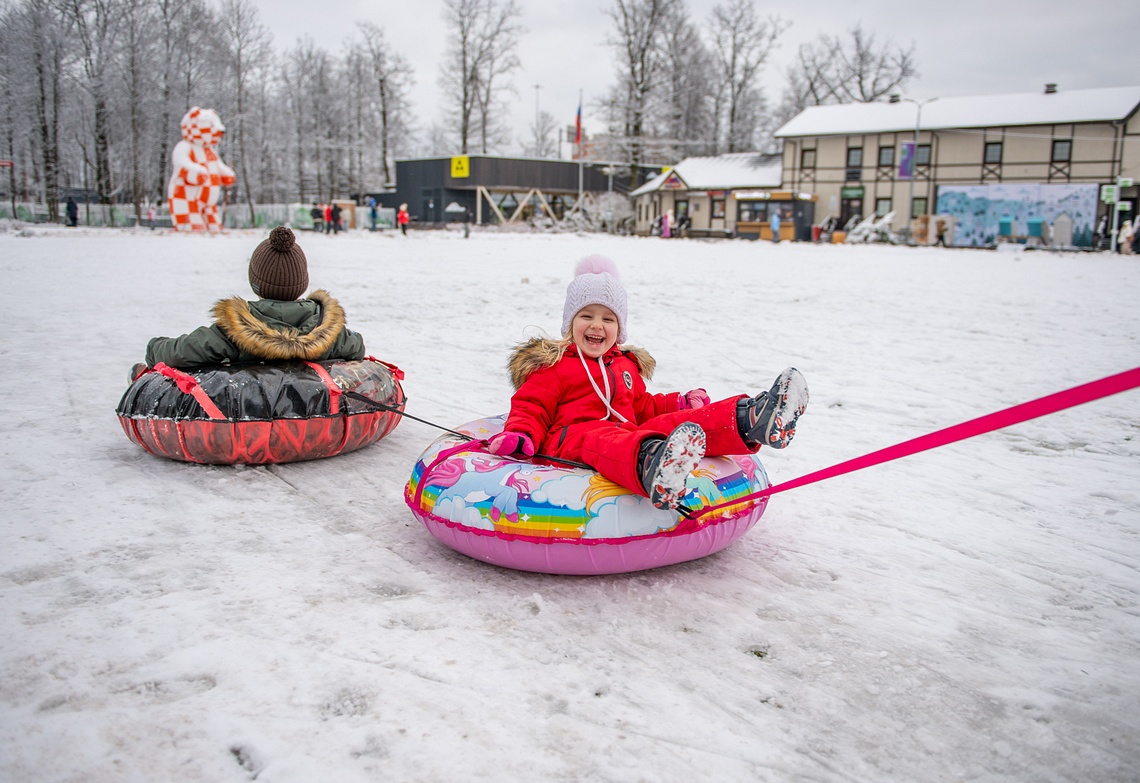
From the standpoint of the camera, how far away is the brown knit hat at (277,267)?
157 inches

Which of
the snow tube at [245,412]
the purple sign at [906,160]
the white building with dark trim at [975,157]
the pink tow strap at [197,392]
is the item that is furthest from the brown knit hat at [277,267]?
the purple sign at [906,160]

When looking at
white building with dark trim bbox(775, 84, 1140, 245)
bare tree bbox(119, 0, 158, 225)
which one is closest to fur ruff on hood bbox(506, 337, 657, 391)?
white building with dark trim bbox(775, 84, 1140, 245)

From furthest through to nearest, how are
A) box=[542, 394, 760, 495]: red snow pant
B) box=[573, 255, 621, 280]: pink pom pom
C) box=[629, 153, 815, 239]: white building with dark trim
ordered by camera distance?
box=[629, 153, 815, 239]: white building with dark trim → box=[573, 255, 621, 280]: pink pom pom → box=[542, 394, 760, 495]: red snow pant

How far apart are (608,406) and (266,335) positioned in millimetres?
1784

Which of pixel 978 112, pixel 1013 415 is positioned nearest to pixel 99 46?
pixel 978 112

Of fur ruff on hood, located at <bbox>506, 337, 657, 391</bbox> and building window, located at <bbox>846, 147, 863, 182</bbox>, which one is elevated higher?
building window, located at <bbox>846, 147, 863, 182</bbox>

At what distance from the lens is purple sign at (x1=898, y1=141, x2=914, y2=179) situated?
3503cm

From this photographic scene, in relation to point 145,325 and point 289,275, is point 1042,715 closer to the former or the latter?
point 289,275

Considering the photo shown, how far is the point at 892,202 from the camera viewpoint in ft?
119

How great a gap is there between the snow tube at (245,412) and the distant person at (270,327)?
2.9 inches

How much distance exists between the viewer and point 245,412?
381cm

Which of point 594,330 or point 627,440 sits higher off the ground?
point 594,330

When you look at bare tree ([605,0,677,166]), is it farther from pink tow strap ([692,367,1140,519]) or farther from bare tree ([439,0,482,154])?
pink tow strap ([692,367,1140,519])

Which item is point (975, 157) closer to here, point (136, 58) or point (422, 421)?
point (136, 58)
